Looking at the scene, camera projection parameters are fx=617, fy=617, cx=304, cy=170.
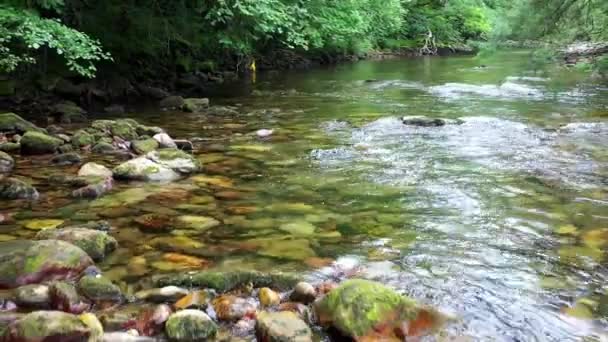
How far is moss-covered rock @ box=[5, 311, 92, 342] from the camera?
3.05 metres

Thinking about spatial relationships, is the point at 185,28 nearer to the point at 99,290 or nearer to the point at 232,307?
the point at 99,290

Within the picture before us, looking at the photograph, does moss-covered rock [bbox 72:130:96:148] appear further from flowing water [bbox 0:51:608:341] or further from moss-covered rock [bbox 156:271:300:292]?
moss-covered rock [bbox 156:271:300:292]

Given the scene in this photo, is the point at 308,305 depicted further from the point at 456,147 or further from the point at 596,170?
the point at 456,147

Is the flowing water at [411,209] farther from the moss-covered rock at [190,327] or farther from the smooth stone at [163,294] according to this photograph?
the moss-covered rock at [190,327]

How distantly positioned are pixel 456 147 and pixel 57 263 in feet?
19.0

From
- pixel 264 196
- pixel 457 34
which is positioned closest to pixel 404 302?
pixel 264 196

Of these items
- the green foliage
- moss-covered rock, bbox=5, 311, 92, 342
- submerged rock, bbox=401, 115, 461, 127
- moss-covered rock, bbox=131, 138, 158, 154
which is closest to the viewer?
moss-covered rock, bbox=5, 311, 92, 342

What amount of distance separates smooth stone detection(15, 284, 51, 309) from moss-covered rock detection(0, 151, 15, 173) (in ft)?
11.8

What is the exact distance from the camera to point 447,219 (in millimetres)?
5305

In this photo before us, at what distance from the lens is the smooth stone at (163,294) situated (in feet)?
12.2

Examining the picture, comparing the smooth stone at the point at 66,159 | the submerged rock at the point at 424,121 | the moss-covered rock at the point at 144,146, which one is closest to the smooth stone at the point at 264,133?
the moss-covered rock at the point at 144,146

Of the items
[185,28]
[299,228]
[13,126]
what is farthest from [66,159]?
[185,28]

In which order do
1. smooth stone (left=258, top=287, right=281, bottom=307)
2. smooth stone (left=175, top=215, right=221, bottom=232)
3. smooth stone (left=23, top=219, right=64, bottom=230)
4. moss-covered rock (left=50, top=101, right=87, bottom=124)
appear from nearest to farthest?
smooth stone (left=258, top=287, right=281, bottom=307) < smooth stone (left=23, top=219, right=64, bottom=230) < smooth stone (left=175, top=215, right=221, bottom=232) < moss-covered rock (left=50, top=101, right=87, bottom=124)

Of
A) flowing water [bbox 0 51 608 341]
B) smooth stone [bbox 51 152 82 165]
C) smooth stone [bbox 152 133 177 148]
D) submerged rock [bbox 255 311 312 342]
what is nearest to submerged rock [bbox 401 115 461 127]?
flowing water [bbox 0 51 608 341]
